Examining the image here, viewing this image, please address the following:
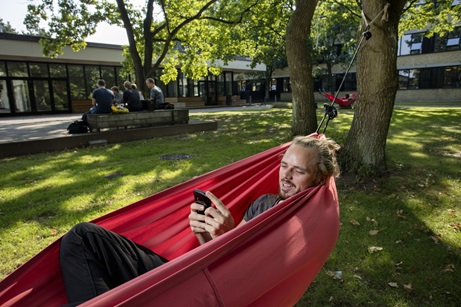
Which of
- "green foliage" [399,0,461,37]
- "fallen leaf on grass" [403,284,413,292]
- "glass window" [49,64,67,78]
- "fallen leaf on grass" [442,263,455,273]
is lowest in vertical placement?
"fallen leaf on grass" [403,284,413,292]

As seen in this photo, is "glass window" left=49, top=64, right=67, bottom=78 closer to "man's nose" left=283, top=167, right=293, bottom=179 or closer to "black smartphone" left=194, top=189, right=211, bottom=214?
"black smartphone" left=194, top=189, right=211, bottom=214

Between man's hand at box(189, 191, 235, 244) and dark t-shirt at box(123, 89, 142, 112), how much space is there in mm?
7487

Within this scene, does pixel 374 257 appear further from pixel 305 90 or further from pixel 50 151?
pixel 50 151

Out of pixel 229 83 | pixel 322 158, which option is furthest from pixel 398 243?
pixel 229 83

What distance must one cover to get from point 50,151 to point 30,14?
7521mm

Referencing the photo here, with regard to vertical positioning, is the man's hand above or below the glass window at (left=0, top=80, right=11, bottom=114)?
below

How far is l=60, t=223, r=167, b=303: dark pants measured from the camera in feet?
4.56

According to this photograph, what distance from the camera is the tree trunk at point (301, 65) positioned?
598 centimetres

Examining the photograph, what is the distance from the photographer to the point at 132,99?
27.9 feet

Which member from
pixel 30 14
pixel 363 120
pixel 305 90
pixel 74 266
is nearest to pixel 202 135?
pixel 305 90

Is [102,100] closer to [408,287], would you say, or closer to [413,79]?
[408,287]

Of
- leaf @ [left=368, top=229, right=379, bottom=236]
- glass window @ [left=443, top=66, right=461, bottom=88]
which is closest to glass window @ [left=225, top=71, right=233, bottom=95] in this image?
glass window @ [left=443, top=66, right=461, bottom=88]

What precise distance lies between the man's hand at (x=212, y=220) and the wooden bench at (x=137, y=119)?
6.68m

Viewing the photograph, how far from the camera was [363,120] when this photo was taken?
402 cm
